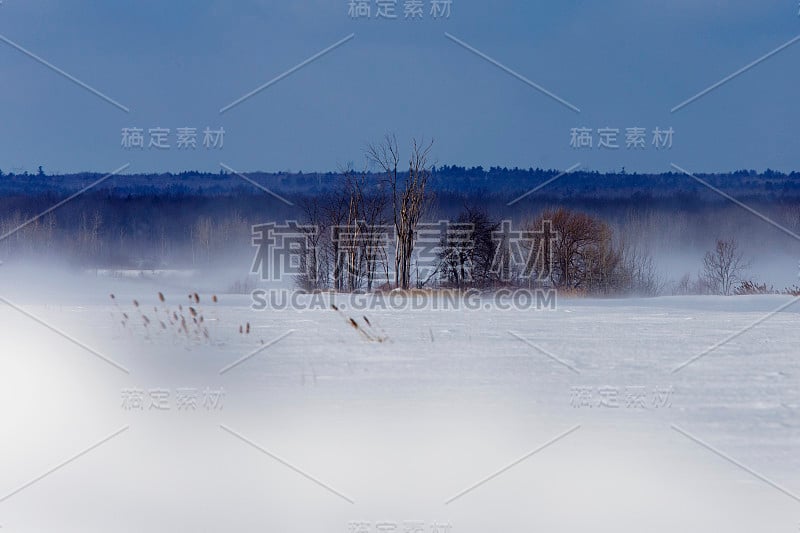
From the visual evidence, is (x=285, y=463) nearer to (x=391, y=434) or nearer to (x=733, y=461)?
(x=391, y=434)

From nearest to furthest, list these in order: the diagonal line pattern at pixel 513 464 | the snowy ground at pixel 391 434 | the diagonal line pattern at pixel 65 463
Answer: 1. the snowy ground at pixel 391 434
2. the diagonal line pattern at pixel 513 464
3. the diagonal line pattern at pixel 65 463

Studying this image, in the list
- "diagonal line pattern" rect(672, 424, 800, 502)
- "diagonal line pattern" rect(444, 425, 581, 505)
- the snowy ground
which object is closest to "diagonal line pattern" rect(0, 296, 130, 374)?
the snowy ground

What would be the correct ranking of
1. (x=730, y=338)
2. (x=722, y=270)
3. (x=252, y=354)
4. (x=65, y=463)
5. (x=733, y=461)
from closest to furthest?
(x=733, y=461) → (x=65, y=463) → (x=252, y=354) → (x=730, y=338) → (x=722, y=270)

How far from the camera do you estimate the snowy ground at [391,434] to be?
5.04 meters

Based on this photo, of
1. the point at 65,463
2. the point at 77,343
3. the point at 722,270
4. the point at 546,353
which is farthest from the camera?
the point at 722,270

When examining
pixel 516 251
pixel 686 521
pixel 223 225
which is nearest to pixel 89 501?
pixel 686 521

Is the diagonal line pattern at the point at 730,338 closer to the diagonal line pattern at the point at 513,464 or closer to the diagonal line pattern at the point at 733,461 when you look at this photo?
the diagonal line pattern at the point at 733,461

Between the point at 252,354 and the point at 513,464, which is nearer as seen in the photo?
the point at 513,464

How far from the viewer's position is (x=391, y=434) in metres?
5.96

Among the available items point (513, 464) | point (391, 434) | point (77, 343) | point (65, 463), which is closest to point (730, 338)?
point (513, 464)

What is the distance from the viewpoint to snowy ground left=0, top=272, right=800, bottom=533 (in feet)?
16.5

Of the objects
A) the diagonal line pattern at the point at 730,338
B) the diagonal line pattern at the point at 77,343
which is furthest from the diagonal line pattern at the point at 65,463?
the diagonal line pattern at the point at 730,338

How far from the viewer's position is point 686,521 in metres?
4.86

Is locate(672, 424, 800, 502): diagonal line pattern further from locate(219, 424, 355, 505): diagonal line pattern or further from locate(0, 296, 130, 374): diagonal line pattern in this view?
locate(0, 296, 130, 374): diagonal line pattern
